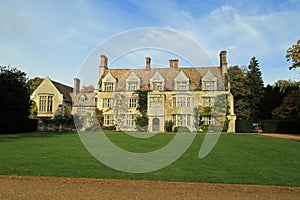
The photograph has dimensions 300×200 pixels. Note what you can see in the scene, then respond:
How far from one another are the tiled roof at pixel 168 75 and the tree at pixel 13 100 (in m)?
13.6

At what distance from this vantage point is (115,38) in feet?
35.5

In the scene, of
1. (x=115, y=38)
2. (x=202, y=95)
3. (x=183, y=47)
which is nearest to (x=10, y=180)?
(x=115, y=38)

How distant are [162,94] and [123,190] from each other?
32.7m

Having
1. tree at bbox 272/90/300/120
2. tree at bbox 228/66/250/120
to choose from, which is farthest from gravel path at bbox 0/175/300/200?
tree at bbox 228/66/250/120

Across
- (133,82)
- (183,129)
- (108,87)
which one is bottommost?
(183,129)

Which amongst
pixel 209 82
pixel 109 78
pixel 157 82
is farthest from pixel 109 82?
pixel 209 82

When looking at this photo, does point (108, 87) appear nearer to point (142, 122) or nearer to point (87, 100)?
point (87, 100)

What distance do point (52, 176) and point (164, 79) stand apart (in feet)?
114

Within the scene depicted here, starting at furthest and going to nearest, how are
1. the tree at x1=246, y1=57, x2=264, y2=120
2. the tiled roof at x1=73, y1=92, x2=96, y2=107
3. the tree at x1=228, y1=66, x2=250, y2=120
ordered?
the tree at x1=246, y1=57, x2=264, y2=120 < the tree at x1=228, y1=66, x2=250, y2=120 < the tiled roof at x1=73, y1=92, x2=96, y2=107

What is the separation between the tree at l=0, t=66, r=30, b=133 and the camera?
3158cm

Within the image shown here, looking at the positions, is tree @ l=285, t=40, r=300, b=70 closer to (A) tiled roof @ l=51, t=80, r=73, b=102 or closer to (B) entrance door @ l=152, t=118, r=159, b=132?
(B) entrance door @ l=152, t=118, r=159, b=132

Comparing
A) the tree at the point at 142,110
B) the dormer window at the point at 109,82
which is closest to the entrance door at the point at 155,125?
the tree at the point at 142,110

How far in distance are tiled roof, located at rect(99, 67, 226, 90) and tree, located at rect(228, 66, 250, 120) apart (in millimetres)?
9527

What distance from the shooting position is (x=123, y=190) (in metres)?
6.42
